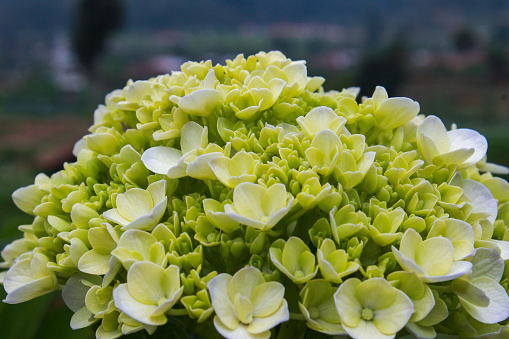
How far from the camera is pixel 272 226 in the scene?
445mm

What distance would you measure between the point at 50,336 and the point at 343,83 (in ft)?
13.5

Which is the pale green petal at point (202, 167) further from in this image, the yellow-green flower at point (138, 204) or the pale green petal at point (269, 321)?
the pale green petal at point (269, 321)

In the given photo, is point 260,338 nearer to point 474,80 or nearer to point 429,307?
point 429,307

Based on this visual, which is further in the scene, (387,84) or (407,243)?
(387,84)

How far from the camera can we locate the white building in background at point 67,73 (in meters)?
6.68

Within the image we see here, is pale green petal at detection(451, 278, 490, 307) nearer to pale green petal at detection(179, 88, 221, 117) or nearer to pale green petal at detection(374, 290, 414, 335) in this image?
pale green petal at detection(374, 290, 414, 335)

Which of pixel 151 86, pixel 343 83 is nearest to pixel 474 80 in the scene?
pixel 343 83

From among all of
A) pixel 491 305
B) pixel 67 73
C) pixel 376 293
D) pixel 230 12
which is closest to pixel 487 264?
pixel 491 305

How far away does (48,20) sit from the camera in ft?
29.9

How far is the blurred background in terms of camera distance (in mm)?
4395

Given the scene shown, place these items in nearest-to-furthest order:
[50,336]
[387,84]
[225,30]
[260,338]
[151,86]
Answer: [260,338], [151,86], [50,336], [387,84], [225,30]

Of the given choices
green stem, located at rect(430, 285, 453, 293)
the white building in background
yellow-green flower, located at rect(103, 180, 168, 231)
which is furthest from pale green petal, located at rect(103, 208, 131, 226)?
the white building in background

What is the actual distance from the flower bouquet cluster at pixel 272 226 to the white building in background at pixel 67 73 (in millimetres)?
5928

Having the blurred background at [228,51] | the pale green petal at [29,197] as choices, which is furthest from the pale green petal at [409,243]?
the blurred background at [228,51]
